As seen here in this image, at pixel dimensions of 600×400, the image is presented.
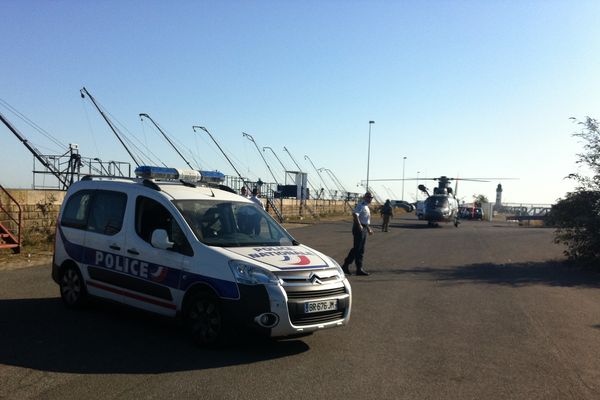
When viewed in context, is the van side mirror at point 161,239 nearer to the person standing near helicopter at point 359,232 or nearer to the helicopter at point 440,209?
the person standing near helicopter at point 359,232

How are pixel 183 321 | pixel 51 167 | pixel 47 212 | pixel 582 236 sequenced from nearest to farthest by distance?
pixel 183 321, pixel 582 236, pixel 47 212, pixel 51 167

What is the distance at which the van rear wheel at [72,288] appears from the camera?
795cm

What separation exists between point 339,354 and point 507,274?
354 inches

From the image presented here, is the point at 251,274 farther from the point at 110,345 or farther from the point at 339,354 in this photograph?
the point at 110,345

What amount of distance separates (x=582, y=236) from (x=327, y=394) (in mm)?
13755

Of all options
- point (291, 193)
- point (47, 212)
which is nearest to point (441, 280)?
point (47, 212)

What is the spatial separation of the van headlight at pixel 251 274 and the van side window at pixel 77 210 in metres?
3.18

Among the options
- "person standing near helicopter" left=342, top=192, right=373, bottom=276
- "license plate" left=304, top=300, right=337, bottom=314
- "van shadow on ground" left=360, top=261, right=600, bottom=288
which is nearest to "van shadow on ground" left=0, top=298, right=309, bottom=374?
"license plate" left=304, top=300, right=337, bottom=314

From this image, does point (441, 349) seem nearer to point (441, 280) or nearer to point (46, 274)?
point (441, 280)

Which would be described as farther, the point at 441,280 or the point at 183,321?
the point at 441,280

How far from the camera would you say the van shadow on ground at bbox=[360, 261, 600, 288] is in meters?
12.7

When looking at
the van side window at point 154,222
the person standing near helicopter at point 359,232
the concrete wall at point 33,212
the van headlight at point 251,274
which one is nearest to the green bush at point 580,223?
the person standing near helicopter at point 359,232

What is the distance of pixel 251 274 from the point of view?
5988mm

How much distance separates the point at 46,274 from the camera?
38.2ft
